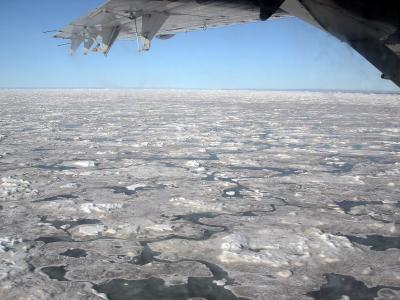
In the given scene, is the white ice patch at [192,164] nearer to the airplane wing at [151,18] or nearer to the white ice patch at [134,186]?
the white ice patch at [134,186]

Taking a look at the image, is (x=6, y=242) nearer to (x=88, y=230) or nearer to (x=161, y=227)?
(x=88, y=230)

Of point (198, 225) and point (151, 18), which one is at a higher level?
point (151, 18)

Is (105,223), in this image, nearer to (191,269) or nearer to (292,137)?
(191,269)

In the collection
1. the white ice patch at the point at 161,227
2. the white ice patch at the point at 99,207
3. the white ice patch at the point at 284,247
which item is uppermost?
the white ice patch at the point at 99,207

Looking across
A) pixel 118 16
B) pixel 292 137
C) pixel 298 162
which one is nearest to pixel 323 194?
pixel 298 162

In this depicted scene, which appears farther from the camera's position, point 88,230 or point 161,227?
point 161,227

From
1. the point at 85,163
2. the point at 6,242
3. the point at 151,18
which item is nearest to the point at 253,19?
the point at 151,18

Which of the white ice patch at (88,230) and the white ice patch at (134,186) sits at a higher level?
the white ice patch at (134,186)

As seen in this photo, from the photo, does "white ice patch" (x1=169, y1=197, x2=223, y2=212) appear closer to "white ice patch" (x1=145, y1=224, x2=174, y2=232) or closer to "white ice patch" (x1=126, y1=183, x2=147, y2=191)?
"white ice patch" (x1=145, y1=224, x2=174, y2=232)

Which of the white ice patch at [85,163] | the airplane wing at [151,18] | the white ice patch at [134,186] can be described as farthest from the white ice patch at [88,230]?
the white ice patch at [85,163]
